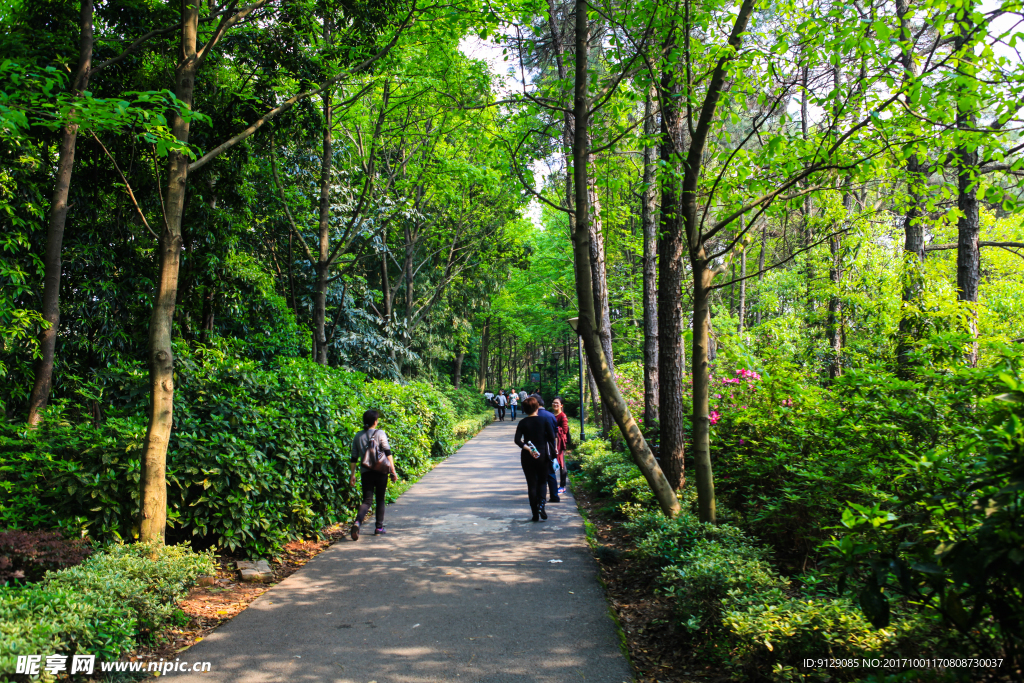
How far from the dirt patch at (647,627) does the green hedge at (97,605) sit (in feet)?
11.4

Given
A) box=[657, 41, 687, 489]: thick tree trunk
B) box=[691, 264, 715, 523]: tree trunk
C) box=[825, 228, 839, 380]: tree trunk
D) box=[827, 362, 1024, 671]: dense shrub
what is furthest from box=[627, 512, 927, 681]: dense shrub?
box=[825, 228, 839, 380]: tree trunk

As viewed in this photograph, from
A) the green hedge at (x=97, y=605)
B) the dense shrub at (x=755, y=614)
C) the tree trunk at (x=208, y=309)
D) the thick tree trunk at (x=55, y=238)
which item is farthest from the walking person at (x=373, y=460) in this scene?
the tree trunk at (x=208, y=309)

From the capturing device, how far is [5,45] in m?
7.66

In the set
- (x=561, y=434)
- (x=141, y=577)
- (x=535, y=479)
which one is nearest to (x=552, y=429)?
(x=535, y=479)

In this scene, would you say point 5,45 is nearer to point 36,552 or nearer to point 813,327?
point 36,552

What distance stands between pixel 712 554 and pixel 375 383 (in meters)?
10.9

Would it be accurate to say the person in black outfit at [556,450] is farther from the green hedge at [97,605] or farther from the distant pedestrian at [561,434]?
the green hedge at [97,605]

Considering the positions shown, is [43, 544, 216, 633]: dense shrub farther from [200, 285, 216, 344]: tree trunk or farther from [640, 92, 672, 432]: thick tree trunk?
[640, 92, 672, 432]: thick tree trunk

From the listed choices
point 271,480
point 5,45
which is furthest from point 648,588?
point 5,45

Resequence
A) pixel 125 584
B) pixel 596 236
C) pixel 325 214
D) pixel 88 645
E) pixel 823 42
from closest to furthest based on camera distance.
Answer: pixel 88 645
pixel 125 584
pixel 823 42
pixel 325 214
pixel 596 236

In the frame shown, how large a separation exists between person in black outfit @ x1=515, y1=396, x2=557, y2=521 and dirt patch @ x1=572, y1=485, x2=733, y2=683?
1297mm

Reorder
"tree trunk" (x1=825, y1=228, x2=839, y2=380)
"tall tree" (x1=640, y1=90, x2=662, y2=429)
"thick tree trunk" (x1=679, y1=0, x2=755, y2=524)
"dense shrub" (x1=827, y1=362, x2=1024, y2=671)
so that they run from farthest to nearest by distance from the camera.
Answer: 1. "tree trunk" (x1=825, y1=228, x2=839, y2=380)
2. "tall tree" (x1=640, y1=90, x2=662, y2=429)
3. "thick tree trunk" (x1=679, y1=0, x2=755, y2=524)
4. "dense shrub" (x1=827, y1=362, x2=1024, y2=671)

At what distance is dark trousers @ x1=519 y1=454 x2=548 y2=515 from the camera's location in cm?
848

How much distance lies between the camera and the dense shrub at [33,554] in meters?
4.20
